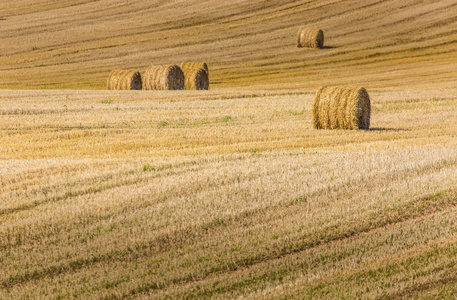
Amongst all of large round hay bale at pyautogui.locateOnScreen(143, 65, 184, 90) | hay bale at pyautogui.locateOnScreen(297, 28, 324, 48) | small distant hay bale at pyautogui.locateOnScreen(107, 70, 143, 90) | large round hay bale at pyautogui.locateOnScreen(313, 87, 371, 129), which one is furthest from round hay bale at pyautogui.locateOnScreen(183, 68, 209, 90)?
hay bale at pyautogui.locateOnScreen(297, 28, 324, 48)

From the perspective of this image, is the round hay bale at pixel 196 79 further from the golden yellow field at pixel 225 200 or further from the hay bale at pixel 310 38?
the hay bale at pixel 310 38

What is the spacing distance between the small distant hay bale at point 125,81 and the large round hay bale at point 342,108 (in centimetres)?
1700

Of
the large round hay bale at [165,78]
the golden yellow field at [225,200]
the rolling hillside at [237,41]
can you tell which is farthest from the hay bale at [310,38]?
the golden yellow field at [225,200]

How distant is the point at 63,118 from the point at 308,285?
47.5ft

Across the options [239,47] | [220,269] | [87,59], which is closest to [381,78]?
[239,47]

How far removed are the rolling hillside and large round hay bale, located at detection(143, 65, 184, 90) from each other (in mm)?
5730

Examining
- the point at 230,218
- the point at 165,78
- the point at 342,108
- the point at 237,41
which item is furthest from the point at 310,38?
the point at 230,218

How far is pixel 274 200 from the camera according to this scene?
8.45 m

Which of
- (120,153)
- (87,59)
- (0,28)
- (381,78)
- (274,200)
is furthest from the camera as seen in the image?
(0,28)

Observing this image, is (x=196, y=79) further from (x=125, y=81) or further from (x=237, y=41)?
(x=237, y=41)

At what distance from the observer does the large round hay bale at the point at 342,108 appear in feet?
52.3

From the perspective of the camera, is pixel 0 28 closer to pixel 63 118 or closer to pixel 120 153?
pixel 63 118

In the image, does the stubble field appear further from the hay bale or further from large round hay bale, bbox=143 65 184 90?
the hay bale

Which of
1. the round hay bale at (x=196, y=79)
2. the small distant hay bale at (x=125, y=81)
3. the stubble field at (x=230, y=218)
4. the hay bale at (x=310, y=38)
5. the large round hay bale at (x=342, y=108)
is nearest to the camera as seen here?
the stubble field at (x=230, y=218)
